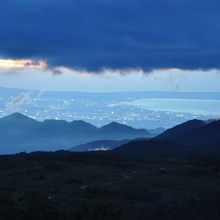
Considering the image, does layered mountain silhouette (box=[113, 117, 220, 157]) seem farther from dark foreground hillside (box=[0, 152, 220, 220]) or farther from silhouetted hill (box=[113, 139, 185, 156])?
dark foreground hillside (box=[0, 152, 220, 220])

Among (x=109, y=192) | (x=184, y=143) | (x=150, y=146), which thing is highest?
(x=109, y=192)

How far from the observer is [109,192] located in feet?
139

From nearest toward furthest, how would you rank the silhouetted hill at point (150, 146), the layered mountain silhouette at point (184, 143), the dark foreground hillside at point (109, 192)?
the dark foreground hillside at point (109, 192) < the layered mountain silhouette at point (184, 143) < the silhouetted hill at point (150, 146)

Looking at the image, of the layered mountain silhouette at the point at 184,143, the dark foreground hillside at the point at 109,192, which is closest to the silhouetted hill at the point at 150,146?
the layered mountain silhouette at the point at 184,143

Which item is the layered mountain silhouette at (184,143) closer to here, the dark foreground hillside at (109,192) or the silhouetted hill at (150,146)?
the silhouetted hill at (150,146)

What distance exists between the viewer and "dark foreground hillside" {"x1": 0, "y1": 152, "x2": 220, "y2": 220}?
92.7 feet

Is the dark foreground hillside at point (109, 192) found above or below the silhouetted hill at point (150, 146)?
above

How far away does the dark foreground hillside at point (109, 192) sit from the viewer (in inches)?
1113

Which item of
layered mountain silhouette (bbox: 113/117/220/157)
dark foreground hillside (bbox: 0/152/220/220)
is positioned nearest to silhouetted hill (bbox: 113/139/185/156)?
layered mountain silhouette (bbox: 113/117/220/157)

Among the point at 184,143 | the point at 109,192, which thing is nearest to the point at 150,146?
the point at 184,143

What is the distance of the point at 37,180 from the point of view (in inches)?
2080

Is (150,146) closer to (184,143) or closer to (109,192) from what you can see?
(184,143)

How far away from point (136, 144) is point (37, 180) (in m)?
103

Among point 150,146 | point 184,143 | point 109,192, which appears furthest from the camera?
point 184,143
